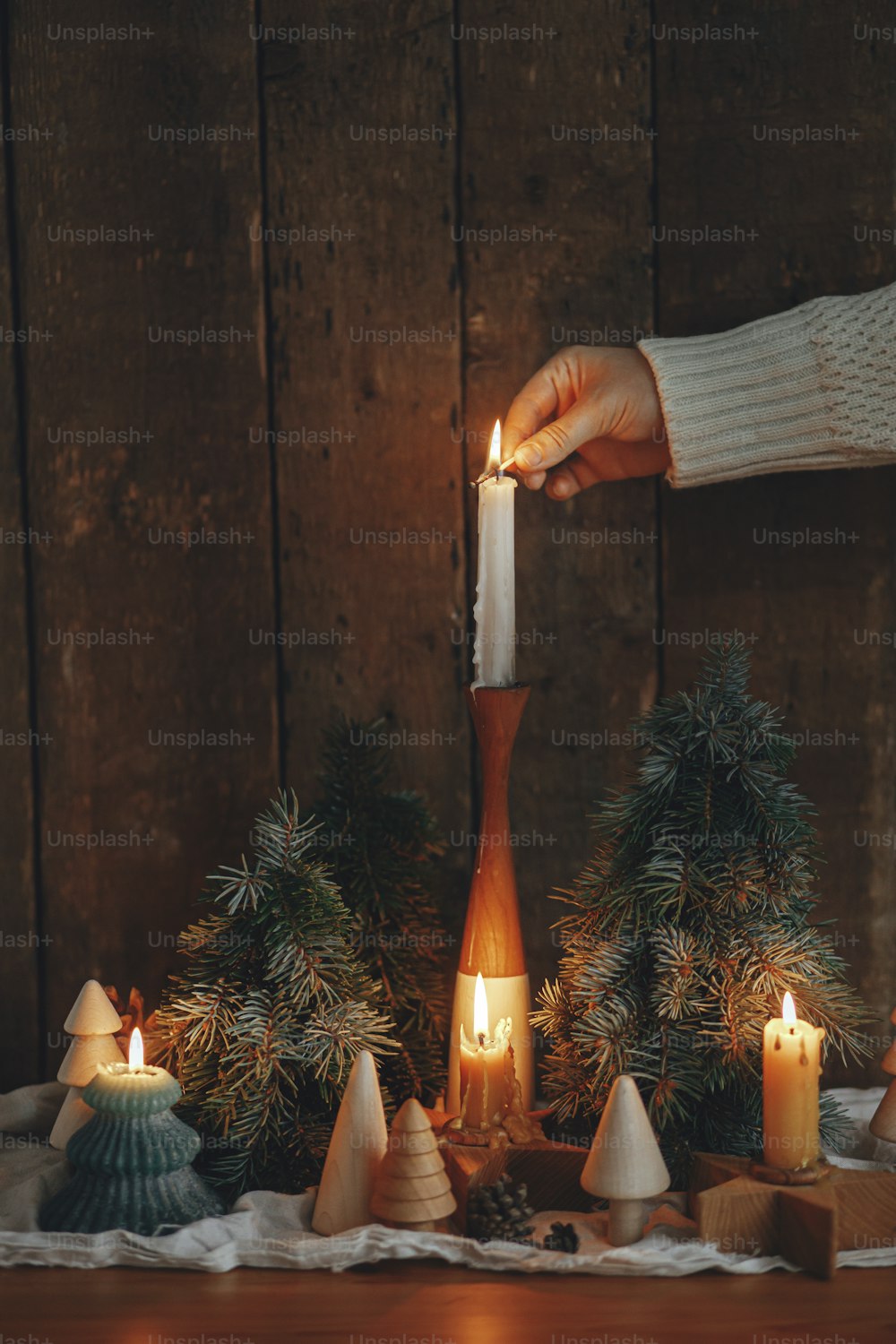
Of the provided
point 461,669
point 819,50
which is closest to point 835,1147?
point 461,669

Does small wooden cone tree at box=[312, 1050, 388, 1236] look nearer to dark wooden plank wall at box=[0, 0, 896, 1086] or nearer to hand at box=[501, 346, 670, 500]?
dark wooden plank wall at box=[0, 0, 896, 1086]

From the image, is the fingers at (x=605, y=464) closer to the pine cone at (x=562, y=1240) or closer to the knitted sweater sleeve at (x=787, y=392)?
the knitted sweater sleeve at (x=787, y=392)

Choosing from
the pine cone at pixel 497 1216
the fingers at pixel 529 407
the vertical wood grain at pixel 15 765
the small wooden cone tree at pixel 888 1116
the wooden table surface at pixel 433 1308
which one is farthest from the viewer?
the vertical wood grain at pixel 15 765

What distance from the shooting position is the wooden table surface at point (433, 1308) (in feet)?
2.34

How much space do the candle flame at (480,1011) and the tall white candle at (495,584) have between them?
0.22 m

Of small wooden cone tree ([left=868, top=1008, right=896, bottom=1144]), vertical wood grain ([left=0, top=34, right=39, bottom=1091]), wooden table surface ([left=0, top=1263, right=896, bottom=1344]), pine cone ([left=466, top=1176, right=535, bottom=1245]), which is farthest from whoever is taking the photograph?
vertical wood grain ([left=0, top=34, right=39, bottom=1091])

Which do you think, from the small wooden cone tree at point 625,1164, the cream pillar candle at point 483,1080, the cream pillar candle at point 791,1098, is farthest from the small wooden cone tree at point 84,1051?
the cream pillar candle at point 791,1098

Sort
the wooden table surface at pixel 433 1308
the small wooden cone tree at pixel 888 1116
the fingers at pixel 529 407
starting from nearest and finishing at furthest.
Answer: the wooden table surface at pixel 433 1308 → the small wooden cone tree at pixel 888 1116 → the fingers at pixel 529 407

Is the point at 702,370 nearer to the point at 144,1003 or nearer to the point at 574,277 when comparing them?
the point at 574,277

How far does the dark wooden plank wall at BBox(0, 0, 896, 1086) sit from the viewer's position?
1085mm

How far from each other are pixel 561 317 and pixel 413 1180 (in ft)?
2.37

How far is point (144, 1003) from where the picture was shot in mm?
1138

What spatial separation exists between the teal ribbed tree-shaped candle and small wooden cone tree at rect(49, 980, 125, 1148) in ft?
0.33

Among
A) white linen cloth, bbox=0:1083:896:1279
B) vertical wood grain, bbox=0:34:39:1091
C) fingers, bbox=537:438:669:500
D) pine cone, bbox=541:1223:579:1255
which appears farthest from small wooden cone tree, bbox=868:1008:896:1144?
vertical wood grain, bbox=0:34:39:1091
